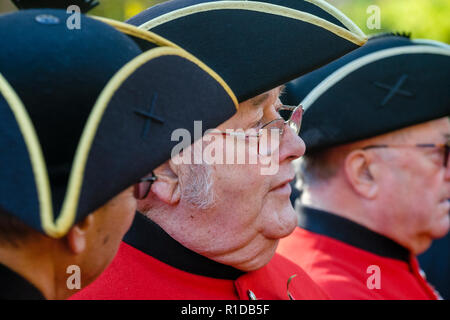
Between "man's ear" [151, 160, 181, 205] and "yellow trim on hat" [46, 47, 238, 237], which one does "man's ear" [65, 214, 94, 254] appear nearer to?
"yellow trim on hat" [46, 47, 238, 237]

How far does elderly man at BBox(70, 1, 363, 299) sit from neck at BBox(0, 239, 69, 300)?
28.2 inches

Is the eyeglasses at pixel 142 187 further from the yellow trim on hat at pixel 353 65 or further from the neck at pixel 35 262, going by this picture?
the yellow trim on hat at pixel 353 65

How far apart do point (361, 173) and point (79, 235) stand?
2.48 meters

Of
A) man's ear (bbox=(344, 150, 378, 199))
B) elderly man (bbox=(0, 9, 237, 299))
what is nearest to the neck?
elderly man (bbox=(0, 9, 237, 299))

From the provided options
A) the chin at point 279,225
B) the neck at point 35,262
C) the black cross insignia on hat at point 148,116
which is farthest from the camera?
the chin at point 279,225

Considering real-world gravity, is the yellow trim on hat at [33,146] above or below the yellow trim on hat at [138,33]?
below

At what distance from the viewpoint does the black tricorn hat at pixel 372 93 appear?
141 inches

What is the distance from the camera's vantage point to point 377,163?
372 centimetres

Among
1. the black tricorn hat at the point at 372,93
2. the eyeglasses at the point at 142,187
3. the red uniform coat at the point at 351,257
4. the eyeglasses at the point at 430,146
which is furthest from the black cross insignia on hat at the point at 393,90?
the eyeglasses at the point at 142,187

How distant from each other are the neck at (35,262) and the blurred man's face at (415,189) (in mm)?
2526

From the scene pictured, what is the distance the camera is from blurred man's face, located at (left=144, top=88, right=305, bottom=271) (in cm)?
239

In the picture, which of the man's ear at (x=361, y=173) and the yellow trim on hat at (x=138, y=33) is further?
the man's ear at (x=361, y=173)
